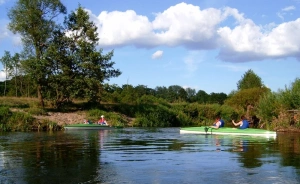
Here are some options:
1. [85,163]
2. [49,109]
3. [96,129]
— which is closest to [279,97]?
[96,129]

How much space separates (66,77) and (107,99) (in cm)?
1193

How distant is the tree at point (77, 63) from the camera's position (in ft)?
134

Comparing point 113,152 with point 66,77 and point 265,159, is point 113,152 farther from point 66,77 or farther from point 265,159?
point 66,77

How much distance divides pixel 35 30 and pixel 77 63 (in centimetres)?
513

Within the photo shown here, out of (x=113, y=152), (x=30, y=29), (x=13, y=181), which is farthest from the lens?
(x=30, y=29)

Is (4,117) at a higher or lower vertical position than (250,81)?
lower

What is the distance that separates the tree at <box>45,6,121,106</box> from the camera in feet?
134

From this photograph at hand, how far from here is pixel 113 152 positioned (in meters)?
17.4

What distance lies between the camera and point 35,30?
4038 centimetres

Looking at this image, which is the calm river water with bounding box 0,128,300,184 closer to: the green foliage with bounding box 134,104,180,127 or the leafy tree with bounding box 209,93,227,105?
the green foliage with bounding box 134,104,180,127

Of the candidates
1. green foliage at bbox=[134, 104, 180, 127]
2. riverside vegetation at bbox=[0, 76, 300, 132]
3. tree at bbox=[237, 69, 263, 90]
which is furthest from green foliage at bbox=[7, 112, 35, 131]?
tree at bbox=[237, 69, 263, 90]

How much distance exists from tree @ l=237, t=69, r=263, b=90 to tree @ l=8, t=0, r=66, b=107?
44563 millimetres

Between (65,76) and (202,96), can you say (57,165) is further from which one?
(202,96)


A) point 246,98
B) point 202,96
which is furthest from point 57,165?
point 202,96
